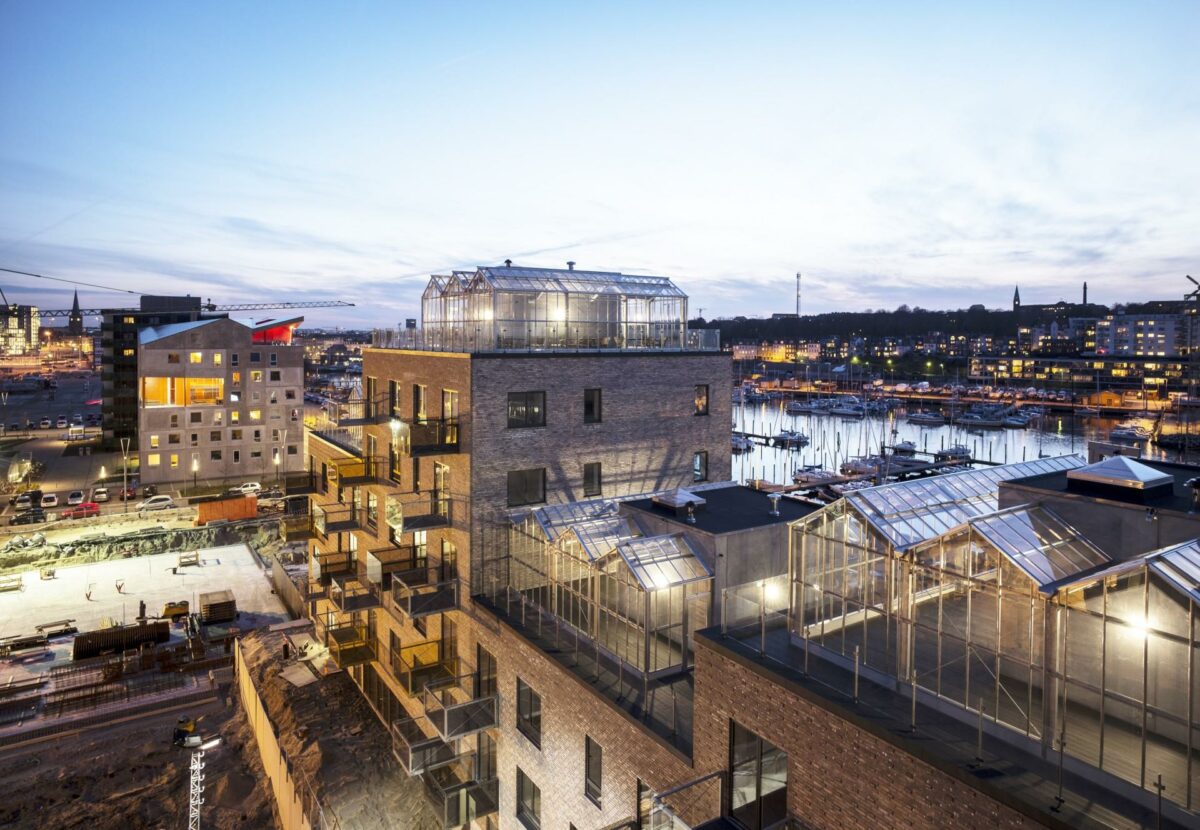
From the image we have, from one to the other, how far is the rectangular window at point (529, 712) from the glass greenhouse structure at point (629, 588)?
2204 mm

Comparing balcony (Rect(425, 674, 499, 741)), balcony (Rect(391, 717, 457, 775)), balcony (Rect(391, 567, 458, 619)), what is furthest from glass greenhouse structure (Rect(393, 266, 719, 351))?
balcony (Rect(391, 717, 457, 775))

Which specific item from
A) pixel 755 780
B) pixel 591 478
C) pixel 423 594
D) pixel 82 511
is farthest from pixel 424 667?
pixel 82 511

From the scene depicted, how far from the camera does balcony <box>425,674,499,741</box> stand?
19.5 metres

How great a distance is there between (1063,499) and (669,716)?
353 inches

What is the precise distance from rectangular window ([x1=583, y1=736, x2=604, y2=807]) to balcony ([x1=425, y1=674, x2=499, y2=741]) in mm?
4682

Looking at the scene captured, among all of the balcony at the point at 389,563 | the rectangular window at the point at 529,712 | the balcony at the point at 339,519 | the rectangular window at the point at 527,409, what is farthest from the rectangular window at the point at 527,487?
the balcony at the point at 339,519

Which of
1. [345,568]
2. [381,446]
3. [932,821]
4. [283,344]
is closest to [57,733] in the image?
[345,568]

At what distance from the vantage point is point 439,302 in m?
28.6

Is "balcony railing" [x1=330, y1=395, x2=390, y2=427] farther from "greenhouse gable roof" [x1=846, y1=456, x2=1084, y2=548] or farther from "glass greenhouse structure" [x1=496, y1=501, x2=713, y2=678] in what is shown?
"greenhouse gable roof" [x1=846, y1=456, x2=1084, y2=548]

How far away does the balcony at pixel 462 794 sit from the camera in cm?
2108

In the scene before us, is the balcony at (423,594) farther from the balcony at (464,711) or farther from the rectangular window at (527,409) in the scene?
the rectangular window at (527,409)

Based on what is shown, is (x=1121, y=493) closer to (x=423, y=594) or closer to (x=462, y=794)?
(x=423, y=594)

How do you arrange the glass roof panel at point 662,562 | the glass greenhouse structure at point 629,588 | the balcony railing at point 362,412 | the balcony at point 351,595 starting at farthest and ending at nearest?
1. the balcony railing at point 362,412
2. the balcony at point 351,595
3. the glass greenhouse structure at point 629,588
4. the glass roof panel at point 662,562

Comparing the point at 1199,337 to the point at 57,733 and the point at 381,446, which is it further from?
the point at 57,733
